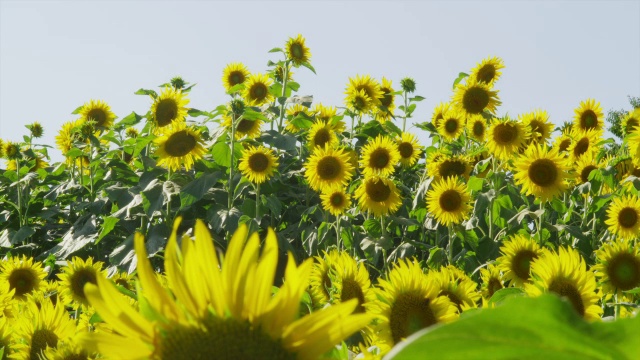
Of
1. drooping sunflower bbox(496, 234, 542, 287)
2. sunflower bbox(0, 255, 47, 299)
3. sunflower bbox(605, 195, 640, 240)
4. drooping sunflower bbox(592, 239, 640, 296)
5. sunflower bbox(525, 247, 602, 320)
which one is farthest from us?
sunflower bbox(605, 195, 640, 240)

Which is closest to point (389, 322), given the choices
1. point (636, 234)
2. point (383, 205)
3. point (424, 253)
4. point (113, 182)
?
point (636, 234)

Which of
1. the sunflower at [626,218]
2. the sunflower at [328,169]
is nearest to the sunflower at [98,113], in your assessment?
the sunflower at [328,169]

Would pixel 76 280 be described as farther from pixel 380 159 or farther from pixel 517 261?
pixel 380 159

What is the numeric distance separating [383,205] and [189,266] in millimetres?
4328

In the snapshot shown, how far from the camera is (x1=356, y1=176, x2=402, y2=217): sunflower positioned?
4.83 meters

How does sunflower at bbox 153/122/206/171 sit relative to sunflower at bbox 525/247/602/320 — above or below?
above

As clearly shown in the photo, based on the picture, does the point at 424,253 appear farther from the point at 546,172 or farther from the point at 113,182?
the point at 113,182

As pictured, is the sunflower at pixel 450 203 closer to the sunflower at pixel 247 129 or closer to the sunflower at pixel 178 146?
the sunflower at pixel 178 146

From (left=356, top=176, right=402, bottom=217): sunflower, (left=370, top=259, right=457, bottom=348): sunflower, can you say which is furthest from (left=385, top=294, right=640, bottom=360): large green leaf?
(left=356, top=176, right=402, bottom=217): sunflower

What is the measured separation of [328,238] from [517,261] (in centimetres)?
206

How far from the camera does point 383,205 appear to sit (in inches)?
192

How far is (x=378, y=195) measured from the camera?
15.9 feet

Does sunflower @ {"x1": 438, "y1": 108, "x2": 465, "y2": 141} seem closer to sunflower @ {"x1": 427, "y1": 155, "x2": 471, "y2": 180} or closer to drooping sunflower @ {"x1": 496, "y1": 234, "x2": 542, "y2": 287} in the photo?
sunflower @ {"x1": 427, "y1": 155, "x2": 471, "y2": 180}

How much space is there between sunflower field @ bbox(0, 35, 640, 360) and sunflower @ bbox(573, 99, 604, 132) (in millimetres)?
12
